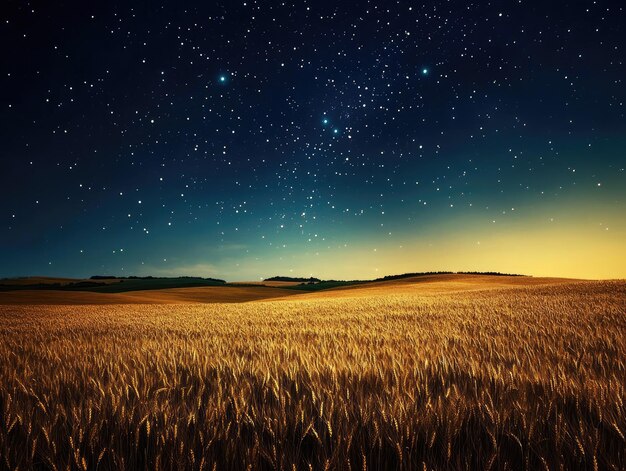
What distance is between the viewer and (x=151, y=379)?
2.88 meters

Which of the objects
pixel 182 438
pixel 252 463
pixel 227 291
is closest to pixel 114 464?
pixel 182 438

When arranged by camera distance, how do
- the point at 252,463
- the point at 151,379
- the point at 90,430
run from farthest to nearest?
the point at 151,379
the point at 90,430
the point at 252,463

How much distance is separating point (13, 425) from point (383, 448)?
1.93m

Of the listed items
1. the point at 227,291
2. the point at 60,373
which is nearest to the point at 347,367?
the point at 60,373

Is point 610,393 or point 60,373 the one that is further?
point 60,373

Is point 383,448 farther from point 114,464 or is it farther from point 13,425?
point 13,425

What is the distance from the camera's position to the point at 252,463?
1.37 metres

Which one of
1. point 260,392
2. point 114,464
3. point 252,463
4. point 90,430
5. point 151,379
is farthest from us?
point 151,379

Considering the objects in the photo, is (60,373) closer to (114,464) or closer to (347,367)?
(114,464)

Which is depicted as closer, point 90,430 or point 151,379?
point 90,430

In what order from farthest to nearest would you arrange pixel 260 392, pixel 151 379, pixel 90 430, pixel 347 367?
pixel 347 367 < pixel 151 379 < pixel 260 392 < pixel 90 430

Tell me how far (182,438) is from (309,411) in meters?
0.73

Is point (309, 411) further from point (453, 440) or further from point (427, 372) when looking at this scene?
point (427, 372)

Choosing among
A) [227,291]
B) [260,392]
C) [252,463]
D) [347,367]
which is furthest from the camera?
[227,291]
